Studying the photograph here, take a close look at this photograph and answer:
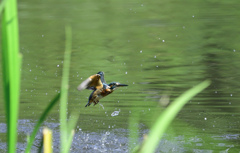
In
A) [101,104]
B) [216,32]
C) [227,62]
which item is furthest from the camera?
[216,32]

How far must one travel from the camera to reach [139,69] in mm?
8477

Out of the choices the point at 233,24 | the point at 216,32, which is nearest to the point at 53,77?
the point at 216,32

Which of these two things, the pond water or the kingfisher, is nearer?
the kingfisher

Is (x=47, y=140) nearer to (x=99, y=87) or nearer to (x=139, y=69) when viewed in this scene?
(x=99, y=87)

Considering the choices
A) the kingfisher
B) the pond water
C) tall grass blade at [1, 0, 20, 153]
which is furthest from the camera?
the pond water

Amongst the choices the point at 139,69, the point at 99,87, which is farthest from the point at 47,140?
the point at 139,69

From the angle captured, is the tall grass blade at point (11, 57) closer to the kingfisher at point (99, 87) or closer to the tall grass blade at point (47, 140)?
the tall grass blade at point (47, 140)

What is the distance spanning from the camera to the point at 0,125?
548 cm

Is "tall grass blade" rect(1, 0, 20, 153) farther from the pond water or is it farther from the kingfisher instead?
the kingfisher

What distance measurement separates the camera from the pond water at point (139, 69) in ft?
16.4

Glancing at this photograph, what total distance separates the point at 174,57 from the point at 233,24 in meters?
4.88

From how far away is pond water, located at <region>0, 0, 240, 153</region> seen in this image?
5.01 meters

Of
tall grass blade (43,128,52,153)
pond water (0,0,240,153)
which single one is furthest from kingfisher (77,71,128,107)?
tall grass blade (43,128,52,153)

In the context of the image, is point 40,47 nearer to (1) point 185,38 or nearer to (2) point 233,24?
(1) point 185,38
